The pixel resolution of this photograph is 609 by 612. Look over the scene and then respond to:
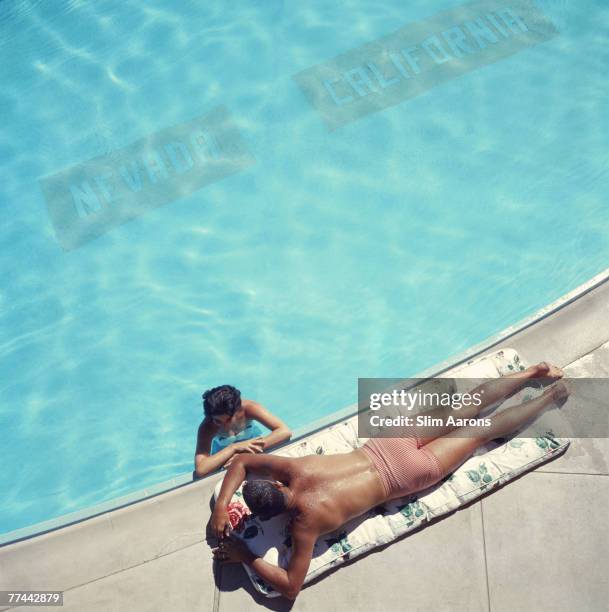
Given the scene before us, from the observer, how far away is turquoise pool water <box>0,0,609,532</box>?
218 inches

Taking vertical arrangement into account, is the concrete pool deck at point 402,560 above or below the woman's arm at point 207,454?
below

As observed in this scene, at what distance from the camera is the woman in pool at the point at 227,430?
426 cm

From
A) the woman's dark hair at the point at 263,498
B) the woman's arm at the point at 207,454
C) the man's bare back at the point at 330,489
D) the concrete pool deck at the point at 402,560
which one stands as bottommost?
the concrete pool deck at the point at 402,560

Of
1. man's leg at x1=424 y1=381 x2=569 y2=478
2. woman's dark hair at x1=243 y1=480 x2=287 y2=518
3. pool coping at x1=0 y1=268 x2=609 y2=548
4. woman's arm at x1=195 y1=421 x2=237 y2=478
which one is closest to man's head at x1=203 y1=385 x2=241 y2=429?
woman's arm at x1=195 y1=421 x2=237 y2=478

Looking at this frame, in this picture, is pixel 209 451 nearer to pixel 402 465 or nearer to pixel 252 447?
pixel 252 447

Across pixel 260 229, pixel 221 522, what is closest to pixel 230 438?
pixel 221 522

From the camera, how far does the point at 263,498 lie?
142 inches

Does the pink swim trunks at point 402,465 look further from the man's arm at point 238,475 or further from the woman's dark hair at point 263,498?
the woman's dark hair at point 263,498

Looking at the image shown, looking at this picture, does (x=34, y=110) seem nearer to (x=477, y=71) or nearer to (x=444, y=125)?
(x=444, y=125)

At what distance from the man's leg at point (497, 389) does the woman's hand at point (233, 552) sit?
1.42 meters

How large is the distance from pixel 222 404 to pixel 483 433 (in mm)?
1793

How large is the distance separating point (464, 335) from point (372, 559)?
2.33 m

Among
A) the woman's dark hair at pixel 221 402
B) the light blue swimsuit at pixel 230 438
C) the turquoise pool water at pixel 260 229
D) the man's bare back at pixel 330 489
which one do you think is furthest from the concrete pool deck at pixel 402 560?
the turquoise pool water at pixel 260 229

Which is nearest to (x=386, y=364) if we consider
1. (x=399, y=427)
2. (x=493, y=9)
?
(x=399, y=427)
